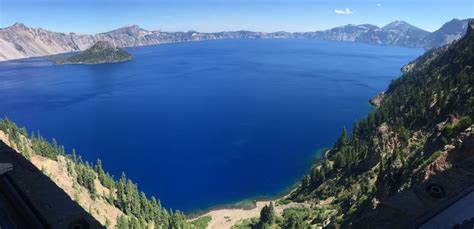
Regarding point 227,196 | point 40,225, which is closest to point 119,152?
point 227,196

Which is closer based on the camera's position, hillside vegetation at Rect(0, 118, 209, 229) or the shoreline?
hillside vegetation at Rect(0, 118, 209, 229)

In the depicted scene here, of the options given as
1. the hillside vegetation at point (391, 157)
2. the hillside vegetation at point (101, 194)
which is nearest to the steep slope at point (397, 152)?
the hillside vegetation at point (391, 157)

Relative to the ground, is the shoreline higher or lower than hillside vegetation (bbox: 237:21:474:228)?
lower

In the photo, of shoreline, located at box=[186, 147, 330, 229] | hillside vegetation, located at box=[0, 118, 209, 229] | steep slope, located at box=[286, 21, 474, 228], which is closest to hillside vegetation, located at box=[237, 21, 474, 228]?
steep slope, located at box=[286, 21, 474, 228]

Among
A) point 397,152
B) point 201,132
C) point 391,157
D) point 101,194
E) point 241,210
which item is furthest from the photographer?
point 201,132

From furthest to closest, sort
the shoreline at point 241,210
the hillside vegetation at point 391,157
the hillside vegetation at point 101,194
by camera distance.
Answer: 1. the shoreline at point 241,210
2. the hillside vegetation at point 101,194
3. the hillside vegetation at point 391,157

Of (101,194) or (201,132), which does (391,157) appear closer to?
(101,194)

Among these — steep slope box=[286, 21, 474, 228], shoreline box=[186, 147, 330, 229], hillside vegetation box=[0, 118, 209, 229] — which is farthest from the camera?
shoreline box=[186, 147, 330, 229]

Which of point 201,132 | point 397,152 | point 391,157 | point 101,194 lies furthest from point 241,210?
point 201,132

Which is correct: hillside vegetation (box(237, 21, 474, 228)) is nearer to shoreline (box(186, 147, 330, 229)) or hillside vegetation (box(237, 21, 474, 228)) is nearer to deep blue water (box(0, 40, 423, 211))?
shoreline (box(186, 147, 330, 229))

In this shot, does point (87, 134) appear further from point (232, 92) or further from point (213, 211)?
point (232, 92)

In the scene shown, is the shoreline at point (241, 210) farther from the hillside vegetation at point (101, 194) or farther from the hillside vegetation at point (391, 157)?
the hillside vegetation at point (391, 157)
